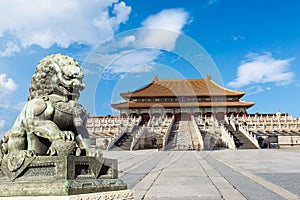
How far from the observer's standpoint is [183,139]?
96.6ft

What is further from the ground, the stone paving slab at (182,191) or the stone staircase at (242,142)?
the stone staircase at (242,142)

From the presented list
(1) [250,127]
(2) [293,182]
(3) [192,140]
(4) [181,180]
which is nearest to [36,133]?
(4) [181,180]

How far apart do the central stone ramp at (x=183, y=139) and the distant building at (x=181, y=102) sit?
1590 cm

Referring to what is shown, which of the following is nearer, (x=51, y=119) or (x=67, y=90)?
(x=51, y=119)

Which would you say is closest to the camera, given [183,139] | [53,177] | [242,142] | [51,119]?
[53,177]

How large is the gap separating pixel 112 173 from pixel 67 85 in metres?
0.97

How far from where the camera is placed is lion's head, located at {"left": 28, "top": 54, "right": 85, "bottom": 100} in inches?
134

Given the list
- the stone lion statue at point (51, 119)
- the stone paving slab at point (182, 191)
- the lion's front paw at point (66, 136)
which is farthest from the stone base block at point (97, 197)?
the stone paving slab at point (182, 191)

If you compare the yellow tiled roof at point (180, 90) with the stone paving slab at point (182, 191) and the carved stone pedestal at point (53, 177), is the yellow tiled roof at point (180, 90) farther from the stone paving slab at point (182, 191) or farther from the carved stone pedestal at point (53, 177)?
the carved stone pedestal at point (53, 177)

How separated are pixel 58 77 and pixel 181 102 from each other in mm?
47927

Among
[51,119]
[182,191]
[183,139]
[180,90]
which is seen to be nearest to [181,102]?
[180,90]

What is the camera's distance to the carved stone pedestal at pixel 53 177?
9.27 ft

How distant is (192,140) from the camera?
28.8 metres

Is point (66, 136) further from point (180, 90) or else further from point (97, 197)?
point (180, 90)
